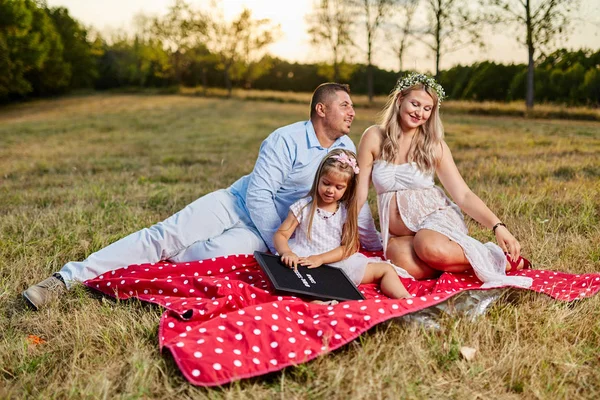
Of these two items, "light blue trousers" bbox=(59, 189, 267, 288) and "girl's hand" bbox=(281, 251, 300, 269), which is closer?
"girl's hand" bbox=(281, 251, 300, 269)

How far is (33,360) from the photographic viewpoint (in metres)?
2.62

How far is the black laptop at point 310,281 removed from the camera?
328cm

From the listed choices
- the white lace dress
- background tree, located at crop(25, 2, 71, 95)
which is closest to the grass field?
the white lace dress

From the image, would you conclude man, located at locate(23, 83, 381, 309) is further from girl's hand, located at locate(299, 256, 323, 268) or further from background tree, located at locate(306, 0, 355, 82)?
background tree, located at locate(306, 0, 355, 82)

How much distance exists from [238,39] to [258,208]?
3983cm

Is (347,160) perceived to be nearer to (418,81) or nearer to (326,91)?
(326,91)

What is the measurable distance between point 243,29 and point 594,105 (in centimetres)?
2858

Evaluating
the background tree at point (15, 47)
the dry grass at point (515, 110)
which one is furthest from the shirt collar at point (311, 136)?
the background tree at point (15, 47)

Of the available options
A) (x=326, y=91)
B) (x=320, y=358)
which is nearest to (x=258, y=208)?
(x=326, y=91)

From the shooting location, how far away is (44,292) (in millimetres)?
3439

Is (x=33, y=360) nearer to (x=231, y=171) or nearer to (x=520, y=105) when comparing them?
(x=231, y=171)

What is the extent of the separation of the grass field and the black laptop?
55 cm

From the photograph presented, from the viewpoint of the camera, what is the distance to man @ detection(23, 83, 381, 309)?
405 centimetres

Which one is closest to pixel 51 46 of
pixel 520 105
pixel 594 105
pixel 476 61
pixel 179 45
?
pixel 179 45
